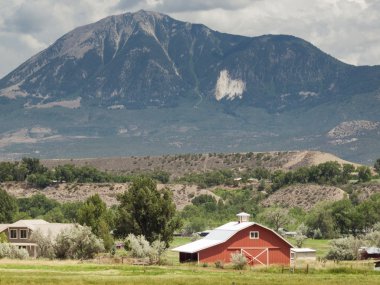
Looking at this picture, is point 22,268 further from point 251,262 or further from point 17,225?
point 17,225

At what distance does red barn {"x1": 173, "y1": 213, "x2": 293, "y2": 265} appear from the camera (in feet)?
356

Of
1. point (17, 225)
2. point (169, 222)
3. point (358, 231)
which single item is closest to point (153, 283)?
point (169, 222)

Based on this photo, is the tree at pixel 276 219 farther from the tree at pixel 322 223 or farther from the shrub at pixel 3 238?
the shrub at pixel 3 238

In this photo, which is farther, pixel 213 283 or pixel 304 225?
pixel 304 225

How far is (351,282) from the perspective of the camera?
79.1 meters

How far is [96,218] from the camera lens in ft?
410

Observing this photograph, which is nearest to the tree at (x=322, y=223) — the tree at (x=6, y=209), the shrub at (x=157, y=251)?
the tree at (x=6, y=209)

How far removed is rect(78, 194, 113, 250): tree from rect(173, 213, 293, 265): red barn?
10298 millimetres

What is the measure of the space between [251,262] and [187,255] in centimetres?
639

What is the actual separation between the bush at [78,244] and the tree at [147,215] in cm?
977

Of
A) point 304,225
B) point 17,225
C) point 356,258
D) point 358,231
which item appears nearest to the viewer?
point 356,258

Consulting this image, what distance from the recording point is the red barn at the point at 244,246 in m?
109

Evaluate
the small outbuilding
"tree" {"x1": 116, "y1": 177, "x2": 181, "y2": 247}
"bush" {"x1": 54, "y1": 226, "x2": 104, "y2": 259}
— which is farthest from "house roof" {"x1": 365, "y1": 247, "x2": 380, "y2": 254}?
"bush" {"x1": 54, "y1": 226, "x2": 104, "y2": 259}

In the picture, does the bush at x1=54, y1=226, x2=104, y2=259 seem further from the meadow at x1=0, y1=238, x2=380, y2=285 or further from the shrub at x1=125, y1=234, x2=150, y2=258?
the meadow at x1=0, y1=238, x2=380, y2=285
